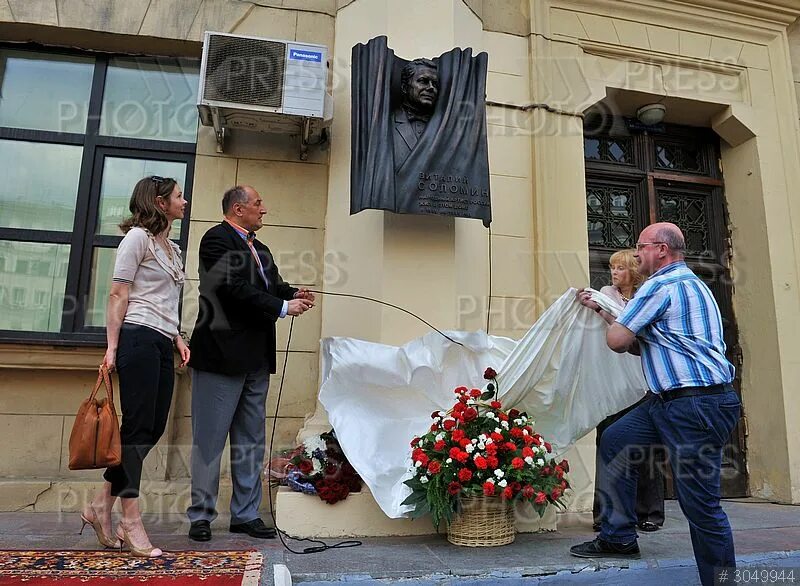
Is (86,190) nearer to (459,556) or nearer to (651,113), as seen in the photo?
(459,556)

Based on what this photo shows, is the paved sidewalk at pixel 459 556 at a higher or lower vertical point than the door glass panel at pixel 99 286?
lower

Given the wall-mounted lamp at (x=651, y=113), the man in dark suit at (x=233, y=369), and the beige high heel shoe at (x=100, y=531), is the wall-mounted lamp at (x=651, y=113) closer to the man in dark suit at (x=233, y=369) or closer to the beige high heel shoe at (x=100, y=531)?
the man in dark suit at (x=233, y=369)

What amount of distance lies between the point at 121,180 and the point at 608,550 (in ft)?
13.2

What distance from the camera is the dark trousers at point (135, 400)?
2719 millimetres

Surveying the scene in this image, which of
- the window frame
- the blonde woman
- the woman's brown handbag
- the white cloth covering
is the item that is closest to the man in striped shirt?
the white cloth covering

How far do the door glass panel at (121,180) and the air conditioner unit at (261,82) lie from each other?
55 cm

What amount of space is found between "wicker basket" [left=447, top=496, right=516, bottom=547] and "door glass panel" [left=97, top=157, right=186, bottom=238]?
283cm

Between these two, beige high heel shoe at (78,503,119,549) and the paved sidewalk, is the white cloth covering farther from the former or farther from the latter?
beige high heel shoe at (78,503,119,549)

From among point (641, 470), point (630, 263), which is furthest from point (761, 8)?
point (641, 470)

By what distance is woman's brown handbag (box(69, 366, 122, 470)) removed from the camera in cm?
253

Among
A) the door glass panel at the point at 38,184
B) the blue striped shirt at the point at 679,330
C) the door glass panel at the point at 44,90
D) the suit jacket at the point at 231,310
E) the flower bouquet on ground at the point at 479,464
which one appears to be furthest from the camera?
the door glass panel at the point at 44,90

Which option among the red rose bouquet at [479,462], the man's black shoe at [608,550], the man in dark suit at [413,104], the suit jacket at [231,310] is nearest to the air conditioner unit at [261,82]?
the man in dark suit at [413,104]

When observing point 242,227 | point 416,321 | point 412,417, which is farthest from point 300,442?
point 242,227

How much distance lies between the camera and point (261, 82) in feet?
13.5
